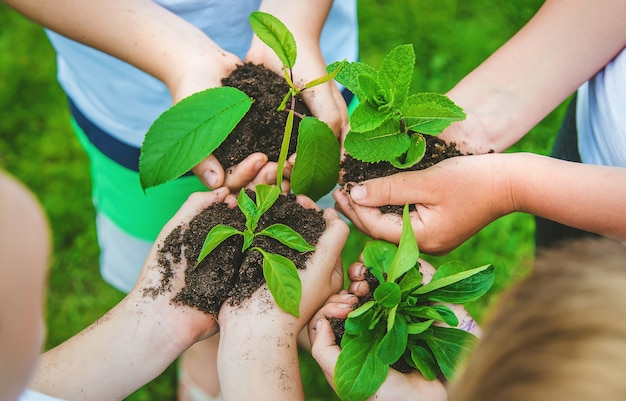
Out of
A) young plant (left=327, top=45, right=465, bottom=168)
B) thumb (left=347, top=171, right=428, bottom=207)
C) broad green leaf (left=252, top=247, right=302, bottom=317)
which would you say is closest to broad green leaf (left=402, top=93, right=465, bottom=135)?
young plant (left=327, top=45, right=465, bottom=168)

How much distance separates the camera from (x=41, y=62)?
2.34 m

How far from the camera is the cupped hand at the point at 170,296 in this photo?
1038mm

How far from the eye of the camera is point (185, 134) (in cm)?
99

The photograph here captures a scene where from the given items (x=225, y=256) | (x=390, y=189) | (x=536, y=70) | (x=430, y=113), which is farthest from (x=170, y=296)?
(x=536, y=70)

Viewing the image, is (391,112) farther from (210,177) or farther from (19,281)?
(19,281)

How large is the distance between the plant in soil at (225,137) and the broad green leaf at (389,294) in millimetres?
130

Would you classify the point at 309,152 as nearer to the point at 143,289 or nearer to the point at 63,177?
the point at 143,289

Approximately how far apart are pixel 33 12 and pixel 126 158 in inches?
13.9

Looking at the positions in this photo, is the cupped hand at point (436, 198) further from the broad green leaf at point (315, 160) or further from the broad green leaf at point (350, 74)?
the broad green leaf at point (350, 74)

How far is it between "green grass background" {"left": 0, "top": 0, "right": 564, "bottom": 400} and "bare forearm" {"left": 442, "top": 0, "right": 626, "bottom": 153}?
766 mm

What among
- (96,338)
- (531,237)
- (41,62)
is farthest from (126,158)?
(531,237)

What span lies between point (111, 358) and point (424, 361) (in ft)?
1.70

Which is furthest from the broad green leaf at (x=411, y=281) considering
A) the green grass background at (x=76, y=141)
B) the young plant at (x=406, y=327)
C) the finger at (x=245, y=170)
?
the green grass background at (x=76, y=141)

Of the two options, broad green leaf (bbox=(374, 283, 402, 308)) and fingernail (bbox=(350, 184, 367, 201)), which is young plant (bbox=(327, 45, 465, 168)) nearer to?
fingernail (bbox=(350, 184, 367, 201))
